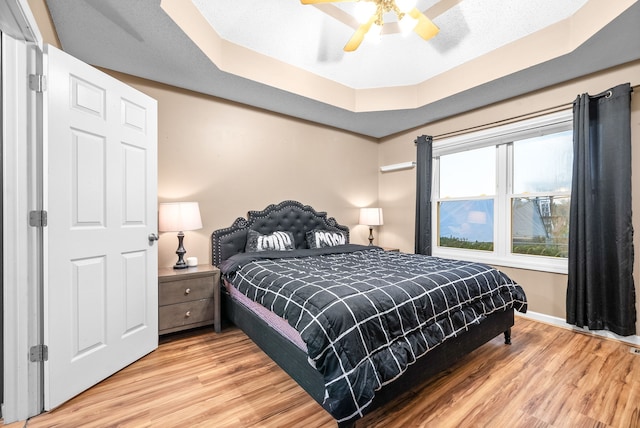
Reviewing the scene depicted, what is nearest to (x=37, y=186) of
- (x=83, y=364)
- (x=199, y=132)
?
(x=83, y=364)

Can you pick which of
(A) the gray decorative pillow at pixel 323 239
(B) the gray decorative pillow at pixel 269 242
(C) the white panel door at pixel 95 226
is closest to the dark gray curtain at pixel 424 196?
(A) the gray decorative pillow at pixel 323 239

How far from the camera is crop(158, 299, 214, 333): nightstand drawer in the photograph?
91.6 inches

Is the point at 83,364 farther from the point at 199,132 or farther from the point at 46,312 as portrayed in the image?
the point at 199,132

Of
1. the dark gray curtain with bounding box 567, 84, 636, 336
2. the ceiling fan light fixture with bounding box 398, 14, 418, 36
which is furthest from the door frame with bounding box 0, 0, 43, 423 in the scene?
the dark gray curtain with bounding box 567, 84, 636, 336

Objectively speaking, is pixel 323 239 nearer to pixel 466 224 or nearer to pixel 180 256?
pixel 180 256

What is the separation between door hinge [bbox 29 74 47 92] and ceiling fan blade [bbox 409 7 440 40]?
2.20 meters

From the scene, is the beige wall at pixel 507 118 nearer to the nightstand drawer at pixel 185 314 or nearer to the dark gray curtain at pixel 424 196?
the dark gray curtain at pixel 424 196

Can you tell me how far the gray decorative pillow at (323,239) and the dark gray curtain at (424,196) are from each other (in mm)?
1111

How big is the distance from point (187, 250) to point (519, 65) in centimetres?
369

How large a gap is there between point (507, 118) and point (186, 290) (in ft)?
12.4

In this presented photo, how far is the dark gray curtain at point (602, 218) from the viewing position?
235cm

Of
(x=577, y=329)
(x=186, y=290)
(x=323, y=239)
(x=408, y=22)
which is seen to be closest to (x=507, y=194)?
(x=577, y=329)

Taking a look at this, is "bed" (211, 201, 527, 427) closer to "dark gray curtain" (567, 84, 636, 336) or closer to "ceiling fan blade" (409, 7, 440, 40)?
"dark gray curtain" (567, 84, 636, 336)

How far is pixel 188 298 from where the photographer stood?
2.43 metres
